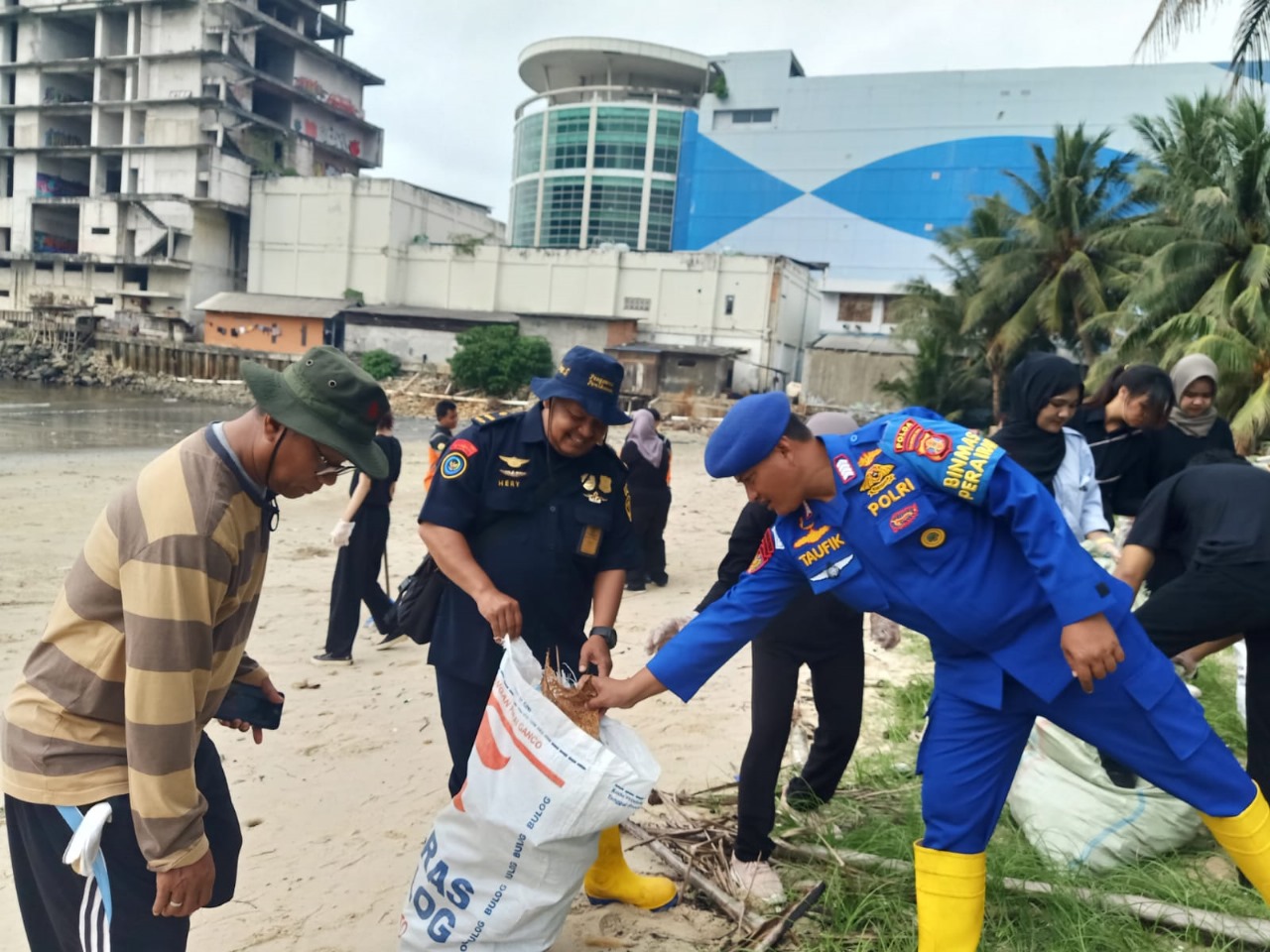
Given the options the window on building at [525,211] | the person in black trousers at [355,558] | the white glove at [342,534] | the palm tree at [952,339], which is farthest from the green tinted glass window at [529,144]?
the white glove at [342,534]

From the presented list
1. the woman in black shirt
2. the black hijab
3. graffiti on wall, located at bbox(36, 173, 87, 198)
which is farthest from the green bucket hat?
graffiti on wall, located at bbox(36, 173, 87, 198)

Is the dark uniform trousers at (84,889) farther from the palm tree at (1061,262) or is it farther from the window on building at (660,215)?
the window on building at (660,215)

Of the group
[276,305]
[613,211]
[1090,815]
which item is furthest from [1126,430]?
[613,211]

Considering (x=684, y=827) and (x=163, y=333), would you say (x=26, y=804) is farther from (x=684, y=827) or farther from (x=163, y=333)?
(x=163, y=333)

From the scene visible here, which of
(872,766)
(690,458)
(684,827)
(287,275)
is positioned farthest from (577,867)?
(287,275)

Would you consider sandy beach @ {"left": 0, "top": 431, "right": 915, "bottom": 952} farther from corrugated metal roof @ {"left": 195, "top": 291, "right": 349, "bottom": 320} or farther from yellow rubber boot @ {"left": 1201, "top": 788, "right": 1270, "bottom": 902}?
corrugated metal roof @ {"left": 195, "top": 291, "right": 349, "bottom": 320}

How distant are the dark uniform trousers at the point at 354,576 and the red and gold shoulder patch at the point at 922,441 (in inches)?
172

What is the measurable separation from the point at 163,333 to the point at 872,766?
52.2 meters

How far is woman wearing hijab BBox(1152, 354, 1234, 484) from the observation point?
412 cm

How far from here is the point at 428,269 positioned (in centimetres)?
4572

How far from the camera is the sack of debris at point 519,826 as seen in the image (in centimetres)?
214

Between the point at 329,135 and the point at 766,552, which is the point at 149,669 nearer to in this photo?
the point at 766,552

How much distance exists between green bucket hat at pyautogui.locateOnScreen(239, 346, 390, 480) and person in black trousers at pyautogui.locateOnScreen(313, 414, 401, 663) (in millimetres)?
3837

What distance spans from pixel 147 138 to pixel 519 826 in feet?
197
